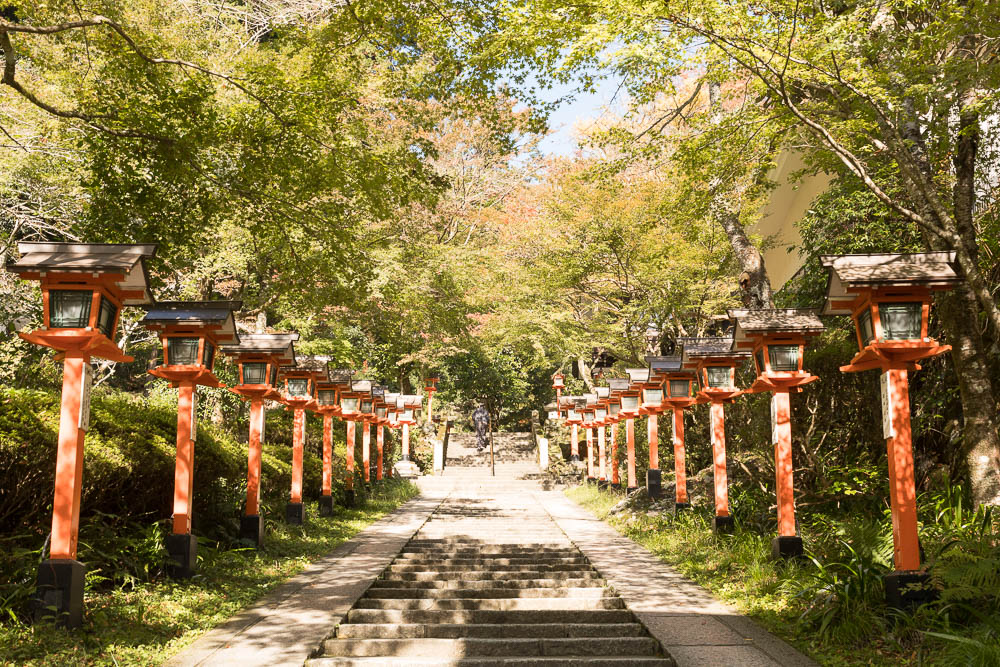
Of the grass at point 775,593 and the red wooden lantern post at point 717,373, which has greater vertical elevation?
the red wooden lantern post at point 717,373

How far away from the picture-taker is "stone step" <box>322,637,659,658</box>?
5500 mm

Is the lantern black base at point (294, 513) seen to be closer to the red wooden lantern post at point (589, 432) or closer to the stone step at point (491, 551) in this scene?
the stone step at point (491, 551)

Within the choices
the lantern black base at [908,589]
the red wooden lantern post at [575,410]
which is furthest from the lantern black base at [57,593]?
the red wooden lantern post at [575,410]

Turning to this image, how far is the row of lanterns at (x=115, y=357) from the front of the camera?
18.7ft

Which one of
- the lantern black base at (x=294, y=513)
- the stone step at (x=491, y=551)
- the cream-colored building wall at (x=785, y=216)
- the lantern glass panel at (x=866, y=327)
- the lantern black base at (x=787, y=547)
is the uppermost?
the cream-colored building wall at (x=785, y=216)

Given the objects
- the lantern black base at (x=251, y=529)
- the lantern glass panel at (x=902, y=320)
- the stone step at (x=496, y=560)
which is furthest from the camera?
the lantern black base at (x=251, y=529)

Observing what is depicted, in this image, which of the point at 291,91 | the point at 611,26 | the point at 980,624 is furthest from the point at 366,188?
the point at 980,624

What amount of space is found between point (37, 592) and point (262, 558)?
3872 mm

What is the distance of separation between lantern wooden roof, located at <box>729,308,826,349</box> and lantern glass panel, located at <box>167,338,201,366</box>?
6112 millimetres

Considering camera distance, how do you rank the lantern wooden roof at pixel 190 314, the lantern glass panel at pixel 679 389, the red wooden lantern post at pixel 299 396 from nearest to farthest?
the lantern wooden roof at pixel 190 314, the red wooden lantern post at pixel 299 396, the lantern glass panel at pixel 679 389

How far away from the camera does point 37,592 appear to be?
5.52 metres

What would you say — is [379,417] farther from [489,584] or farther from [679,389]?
[489,584]

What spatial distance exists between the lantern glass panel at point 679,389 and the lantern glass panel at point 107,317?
9.55m

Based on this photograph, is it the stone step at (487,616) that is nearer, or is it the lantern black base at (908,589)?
the lantern black base at (908,589)
